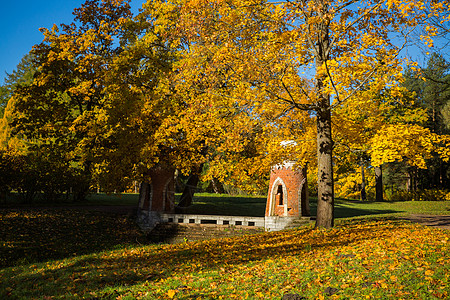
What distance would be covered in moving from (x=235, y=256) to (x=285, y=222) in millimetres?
7024

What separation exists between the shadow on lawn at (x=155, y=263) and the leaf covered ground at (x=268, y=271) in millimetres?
23

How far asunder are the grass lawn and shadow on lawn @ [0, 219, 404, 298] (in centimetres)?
2

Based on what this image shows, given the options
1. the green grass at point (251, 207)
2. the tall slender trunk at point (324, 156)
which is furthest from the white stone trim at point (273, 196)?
the green grass at point (251, 207)

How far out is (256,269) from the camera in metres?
7.46

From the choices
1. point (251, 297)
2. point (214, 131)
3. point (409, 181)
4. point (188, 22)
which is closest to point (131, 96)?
point (214, 131)

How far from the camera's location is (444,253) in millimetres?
7027

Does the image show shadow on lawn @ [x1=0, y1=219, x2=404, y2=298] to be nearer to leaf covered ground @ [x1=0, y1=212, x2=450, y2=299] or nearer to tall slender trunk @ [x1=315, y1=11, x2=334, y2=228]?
leaf covered ground @ [x1=0, y1=212, x2=450, y2=299]

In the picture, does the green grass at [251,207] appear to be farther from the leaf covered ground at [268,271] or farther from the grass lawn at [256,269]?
the leaf covered ground at [268,271]

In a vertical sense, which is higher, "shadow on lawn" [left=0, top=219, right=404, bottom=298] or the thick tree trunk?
the thick tree trunk

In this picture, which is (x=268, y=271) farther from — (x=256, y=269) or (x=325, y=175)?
(x=325, y=175)

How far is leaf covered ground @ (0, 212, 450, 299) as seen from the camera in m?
5.84

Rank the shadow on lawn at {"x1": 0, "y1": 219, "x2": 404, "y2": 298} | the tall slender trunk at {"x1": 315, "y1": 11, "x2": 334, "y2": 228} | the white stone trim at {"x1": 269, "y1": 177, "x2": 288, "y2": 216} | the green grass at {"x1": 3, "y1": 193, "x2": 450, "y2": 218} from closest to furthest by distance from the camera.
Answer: the shadow on lawn at {"x1": 0, "y1": 219, "x2": 404, "y2": 298}, the tall slender trunk at {"x1": 315, "y1": 11, "x2": 334, "y2": 228}, the white stone trim at {"x1": 269, "y1": 177, "x2": 288, "y2": 216}, the green grass at {"x1": 3, "y1": 193, "x2": 450, "y2": 218}

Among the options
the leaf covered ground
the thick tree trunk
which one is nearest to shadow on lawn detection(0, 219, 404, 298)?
the leaf covered ground

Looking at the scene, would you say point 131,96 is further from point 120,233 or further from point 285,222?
point 285,222
